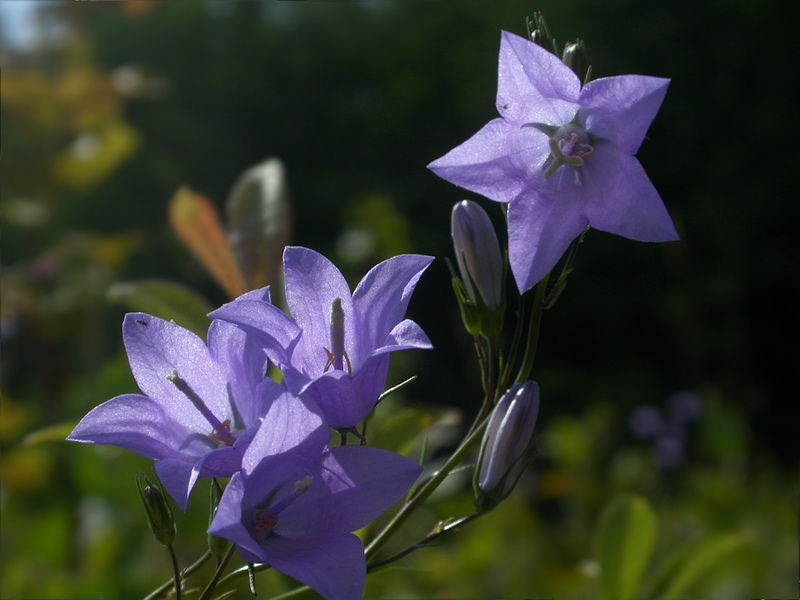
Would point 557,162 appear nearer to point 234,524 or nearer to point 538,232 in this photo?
point 538,232

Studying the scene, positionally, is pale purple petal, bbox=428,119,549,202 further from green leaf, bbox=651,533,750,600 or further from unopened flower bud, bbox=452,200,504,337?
green leaf, bbox=651,533,750,600

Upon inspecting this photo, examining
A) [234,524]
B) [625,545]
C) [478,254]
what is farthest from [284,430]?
[625,545]

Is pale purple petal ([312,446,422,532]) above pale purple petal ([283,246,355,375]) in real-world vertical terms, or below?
below

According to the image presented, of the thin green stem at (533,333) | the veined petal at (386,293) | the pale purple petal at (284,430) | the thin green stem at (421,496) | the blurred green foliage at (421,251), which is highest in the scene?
the veined petal at (386,293)

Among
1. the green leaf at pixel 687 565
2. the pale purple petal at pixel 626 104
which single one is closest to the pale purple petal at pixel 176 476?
the pale purple petal at pixel 626 104

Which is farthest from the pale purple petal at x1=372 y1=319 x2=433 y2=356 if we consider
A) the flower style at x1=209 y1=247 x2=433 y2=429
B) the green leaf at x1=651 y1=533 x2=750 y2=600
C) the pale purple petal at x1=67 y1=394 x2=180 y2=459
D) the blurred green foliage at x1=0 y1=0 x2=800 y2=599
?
the green leaf at x1=651 y1=533 x2=750 y2=600

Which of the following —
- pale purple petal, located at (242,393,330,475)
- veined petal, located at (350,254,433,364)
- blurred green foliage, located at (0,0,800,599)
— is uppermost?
veined petal, located at (350,254,433,364)

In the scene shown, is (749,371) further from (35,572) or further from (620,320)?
(35,572)

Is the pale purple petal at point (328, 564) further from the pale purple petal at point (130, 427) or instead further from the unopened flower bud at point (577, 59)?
the unopened flower bud at point (577, 59)
